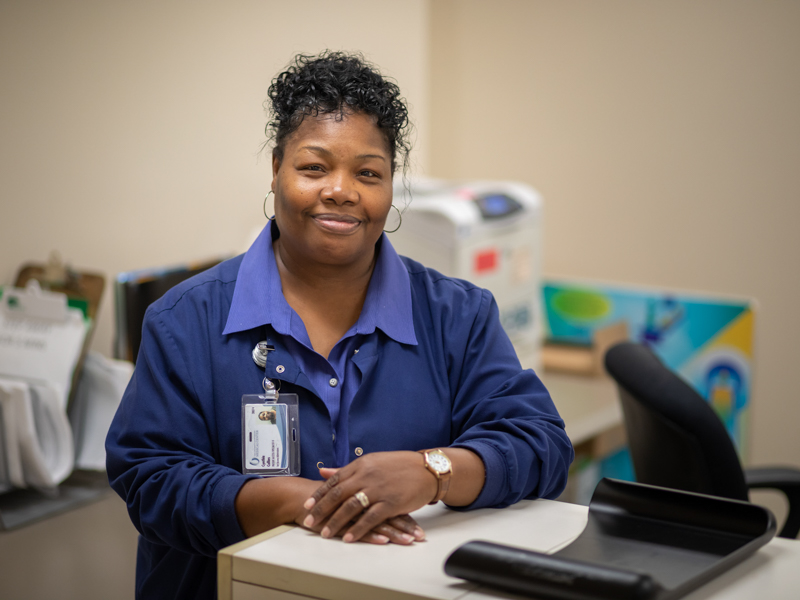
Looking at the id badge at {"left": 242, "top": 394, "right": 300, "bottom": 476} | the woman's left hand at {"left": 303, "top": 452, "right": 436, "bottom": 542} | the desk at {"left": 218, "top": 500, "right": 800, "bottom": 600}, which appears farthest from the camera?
the id badge at {"left": 242, "top": 394, "right": 300, "bottom": 476}

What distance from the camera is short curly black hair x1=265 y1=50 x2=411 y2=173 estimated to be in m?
1.20

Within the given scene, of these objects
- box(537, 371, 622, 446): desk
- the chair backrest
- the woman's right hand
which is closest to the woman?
the woman's right hand

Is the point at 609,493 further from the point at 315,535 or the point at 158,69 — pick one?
the point at 158,69

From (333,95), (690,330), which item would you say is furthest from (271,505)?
(690,330)

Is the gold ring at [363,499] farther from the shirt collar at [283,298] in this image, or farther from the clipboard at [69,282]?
the clipboard at [69,282]

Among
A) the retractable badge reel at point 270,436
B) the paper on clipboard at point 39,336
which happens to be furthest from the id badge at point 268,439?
the paper on clipboard at point 39,336

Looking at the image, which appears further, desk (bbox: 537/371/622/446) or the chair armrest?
desk (bbox: 537/371/622/446)

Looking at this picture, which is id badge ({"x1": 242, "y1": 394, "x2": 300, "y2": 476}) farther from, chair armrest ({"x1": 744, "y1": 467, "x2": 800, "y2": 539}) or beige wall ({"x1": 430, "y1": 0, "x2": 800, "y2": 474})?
beige wall ({"x1": 430, "y1": 0, "x2": 800, "y2": 474})

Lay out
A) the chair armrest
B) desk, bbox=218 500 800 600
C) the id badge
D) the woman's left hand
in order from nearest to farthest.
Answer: desk, bbox=218 500 800 600, the woman's left hand, the id badge, the chair armrest

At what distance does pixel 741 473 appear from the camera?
5.41 feet

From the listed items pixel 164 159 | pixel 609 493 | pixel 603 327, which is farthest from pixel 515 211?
pixel 609 493

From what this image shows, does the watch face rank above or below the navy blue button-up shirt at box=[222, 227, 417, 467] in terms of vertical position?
below

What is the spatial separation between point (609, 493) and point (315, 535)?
15.6 inches

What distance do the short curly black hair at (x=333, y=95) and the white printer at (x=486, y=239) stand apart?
1.12 m
